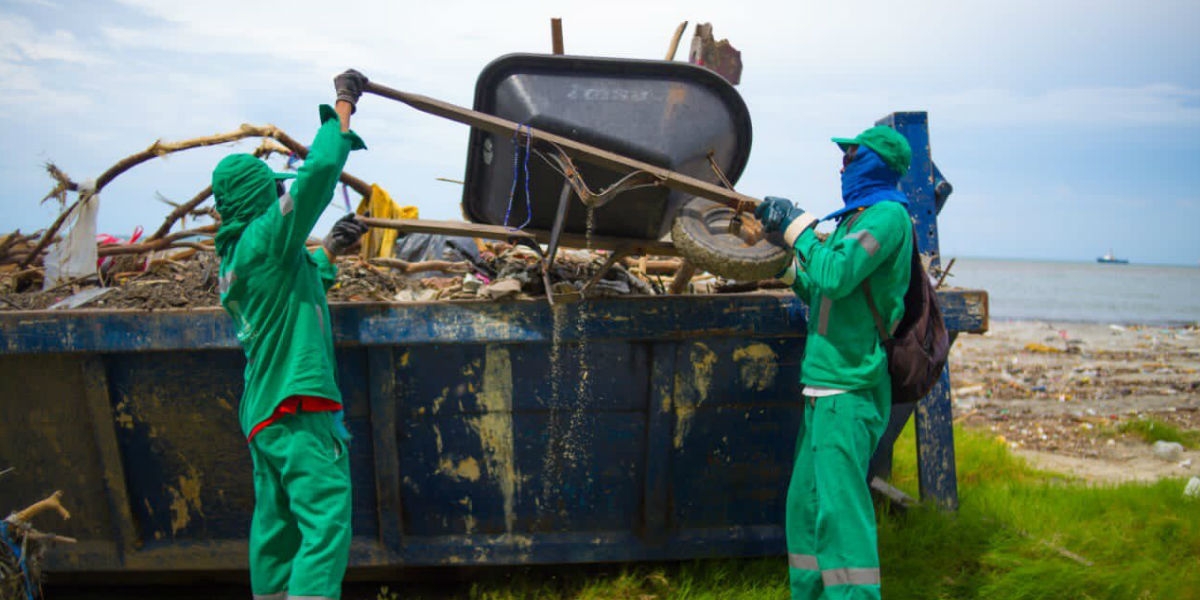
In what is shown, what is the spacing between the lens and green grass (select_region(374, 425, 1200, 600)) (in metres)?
2.69

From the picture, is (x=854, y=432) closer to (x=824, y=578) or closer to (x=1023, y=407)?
(x=824, y=578)

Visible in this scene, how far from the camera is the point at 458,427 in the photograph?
2547 millimetres

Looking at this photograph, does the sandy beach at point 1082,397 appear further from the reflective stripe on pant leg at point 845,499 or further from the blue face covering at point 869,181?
the blue face covering at point 869,181

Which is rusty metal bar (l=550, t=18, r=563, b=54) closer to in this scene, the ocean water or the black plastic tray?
the black plastic tray

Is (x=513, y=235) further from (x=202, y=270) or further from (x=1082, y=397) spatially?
(x=1082, y=397)

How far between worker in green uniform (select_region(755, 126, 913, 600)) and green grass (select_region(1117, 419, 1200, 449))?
4.28 meters

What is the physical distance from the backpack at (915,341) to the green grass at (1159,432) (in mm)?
4151

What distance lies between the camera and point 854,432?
2.18 m

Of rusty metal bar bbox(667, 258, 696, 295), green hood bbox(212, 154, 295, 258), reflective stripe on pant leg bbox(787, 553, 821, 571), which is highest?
green hood bbox(212, 154, 295, 258)

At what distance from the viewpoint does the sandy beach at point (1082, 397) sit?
4.96m

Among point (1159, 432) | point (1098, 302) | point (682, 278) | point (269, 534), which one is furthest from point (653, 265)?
point (1098, 302)

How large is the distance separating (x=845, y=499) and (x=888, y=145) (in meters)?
1.00

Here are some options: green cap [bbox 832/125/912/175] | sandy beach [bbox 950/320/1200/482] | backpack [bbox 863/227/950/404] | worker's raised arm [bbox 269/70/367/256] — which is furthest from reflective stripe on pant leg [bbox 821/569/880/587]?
sandy beach [bbox 950/320/1200/482]

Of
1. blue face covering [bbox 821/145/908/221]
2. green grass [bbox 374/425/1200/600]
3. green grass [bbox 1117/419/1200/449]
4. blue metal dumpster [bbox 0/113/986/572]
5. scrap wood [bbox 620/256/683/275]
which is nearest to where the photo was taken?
blue face covering [bbox 821/145/908/221]
